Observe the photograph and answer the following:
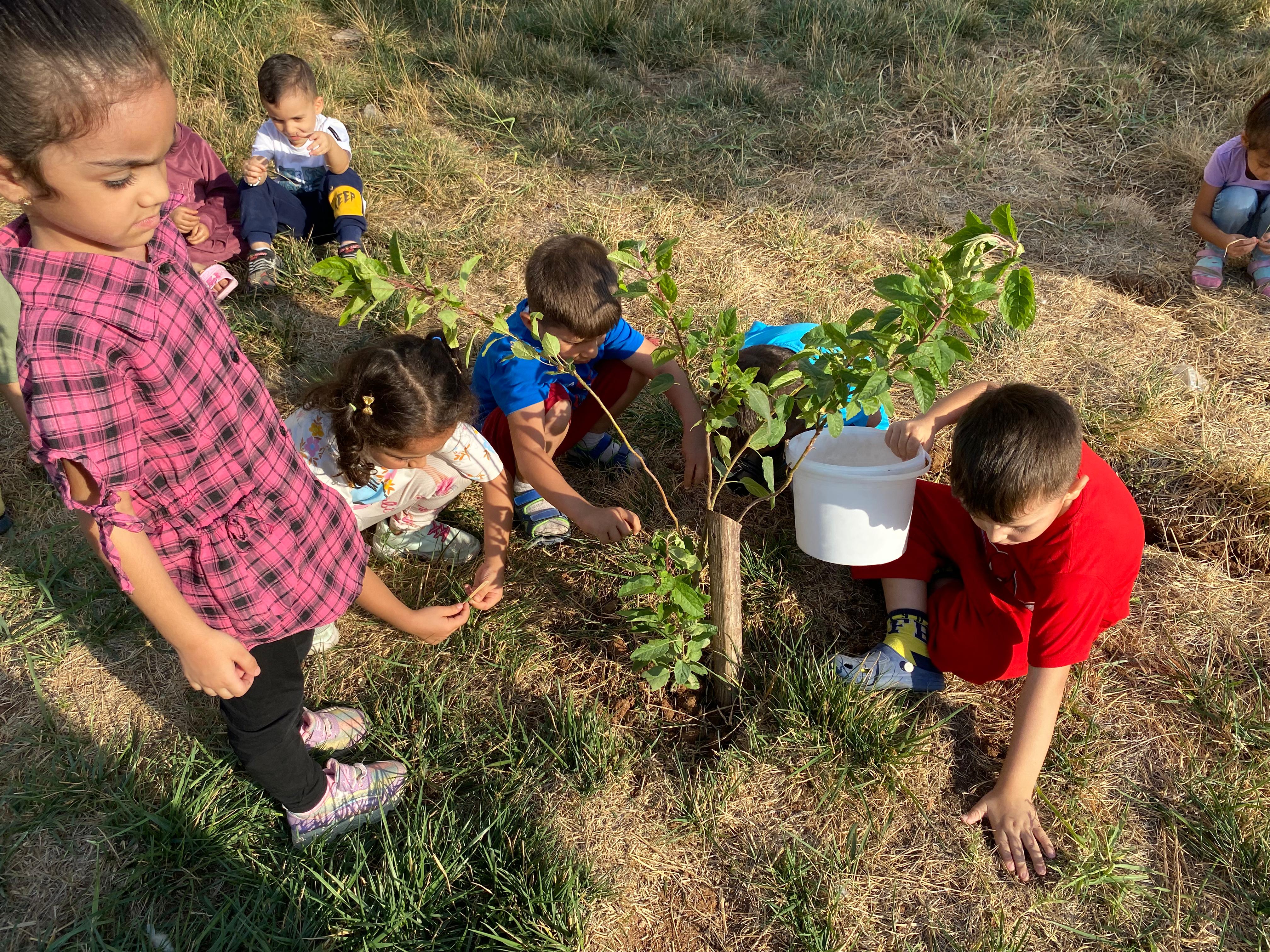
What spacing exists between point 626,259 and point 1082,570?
1216 mm

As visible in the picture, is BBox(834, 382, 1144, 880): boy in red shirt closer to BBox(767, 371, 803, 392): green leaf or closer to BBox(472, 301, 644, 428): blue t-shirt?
→ BBox(767, 371, 803, 392): green leaf

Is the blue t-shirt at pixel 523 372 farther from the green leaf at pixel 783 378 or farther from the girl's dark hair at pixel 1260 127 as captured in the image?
the girl's dark hair at pixel 1260 127

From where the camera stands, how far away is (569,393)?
2664mm

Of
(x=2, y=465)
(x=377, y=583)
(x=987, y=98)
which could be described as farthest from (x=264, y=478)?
(x=987, y=98)

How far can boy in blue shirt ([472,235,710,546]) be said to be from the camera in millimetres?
2244

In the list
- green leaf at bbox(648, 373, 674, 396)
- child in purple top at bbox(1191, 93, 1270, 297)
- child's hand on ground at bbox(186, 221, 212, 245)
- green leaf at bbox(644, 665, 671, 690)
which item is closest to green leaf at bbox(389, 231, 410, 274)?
green leaf at bbox(648, 373, 674, 396)

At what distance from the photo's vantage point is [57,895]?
189cm

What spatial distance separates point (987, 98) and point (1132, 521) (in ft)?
9.90

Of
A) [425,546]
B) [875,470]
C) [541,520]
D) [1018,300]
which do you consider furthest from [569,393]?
[1018,300]

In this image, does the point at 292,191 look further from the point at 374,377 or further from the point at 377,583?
the point at 377,583

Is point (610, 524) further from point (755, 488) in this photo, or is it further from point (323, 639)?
point (323, 639)

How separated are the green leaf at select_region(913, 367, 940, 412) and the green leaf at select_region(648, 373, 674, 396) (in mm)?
416

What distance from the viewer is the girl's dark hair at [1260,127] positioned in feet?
10.9

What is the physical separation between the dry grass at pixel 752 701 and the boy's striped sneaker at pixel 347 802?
62mm
